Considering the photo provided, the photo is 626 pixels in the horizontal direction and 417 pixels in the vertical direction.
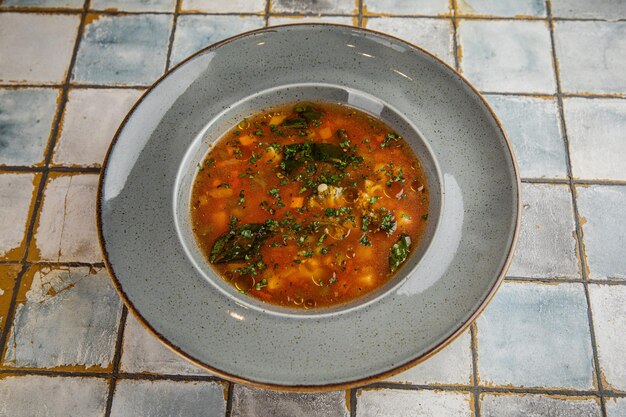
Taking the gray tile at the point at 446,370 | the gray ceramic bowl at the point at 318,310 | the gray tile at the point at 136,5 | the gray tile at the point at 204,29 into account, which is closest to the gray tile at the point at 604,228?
the gray tile at the point at 446,370

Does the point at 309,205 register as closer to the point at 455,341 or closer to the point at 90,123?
the point at 455,341

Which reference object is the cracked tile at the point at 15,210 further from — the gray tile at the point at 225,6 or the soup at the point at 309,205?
the gray tile at the point at 225,6

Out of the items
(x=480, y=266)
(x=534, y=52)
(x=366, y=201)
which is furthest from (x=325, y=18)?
(x=480, y=266)

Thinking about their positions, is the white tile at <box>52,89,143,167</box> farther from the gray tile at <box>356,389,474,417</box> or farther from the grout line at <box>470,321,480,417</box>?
the grout line at <box>470,321,480,417</box>

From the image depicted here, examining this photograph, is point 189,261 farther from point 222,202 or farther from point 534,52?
point 534,52

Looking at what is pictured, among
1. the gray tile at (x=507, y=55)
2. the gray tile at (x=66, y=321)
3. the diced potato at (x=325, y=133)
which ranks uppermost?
the gray tile at (x=507, y=55)

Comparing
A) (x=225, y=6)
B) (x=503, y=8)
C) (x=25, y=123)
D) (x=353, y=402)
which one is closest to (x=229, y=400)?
(x=353, y=402)

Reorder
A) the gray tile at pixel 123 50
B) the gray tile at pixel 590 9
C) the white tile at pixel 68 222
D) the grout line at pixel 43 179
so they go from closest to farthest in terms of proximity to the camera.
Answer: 1. the grout line at pixel 43 179
2. the white tile at pixel 68 222
3. the gray tile at pixel 123 50
4. the gray tile at pixel 590 9
